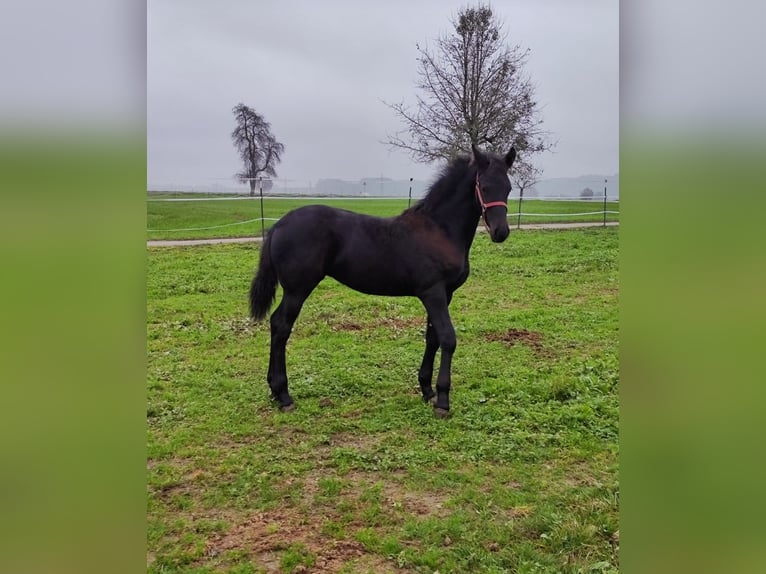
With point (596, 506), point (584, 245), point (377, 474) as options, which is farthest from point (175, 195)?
point (596, 506)

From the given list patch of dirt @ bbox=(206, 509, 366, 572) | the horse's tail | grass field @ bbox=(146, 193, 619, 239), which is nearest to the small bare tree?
grass field @ bbox=(146, 193, 619, 239)

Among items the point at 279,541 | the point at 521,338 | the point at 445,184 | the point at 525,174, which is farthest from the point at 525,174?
the point at 279,541

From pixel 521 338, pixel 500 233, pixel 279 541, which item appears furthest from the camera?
pixel 521 338

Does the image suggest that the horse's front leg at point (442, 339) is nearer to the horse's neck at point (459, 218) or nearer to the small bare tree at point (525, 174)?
the horse's neck at point (459, 218)

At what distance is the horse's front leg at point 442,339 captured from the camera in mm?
4164

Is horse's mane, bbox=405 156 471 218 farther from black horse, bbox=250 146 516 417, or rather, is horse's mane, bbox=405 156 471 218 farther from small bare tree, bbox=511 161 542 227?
small bare tree, bbox=511 161 542 227

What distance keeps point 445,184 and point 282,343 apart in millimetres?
1998

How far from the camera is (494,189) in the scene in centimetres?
389

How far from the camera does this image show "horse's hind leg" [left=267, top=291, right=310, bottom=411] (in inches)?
171

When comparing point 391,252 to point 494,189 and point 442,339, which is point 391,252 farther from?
point 494,189
